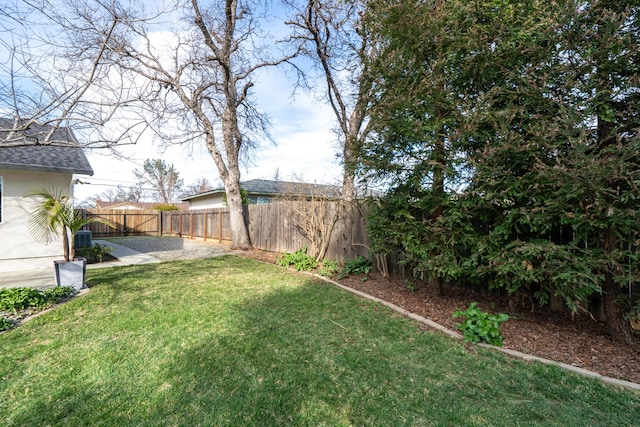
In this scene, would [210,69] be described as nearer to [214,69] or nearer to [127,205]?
[214,69]

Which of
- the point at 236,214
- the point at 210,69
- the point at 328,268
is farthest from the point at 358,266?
the point at 210,69

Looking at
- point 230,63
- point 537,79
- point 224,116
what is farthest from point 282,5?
point 537,79

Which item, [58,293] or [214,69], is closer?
[58,293]

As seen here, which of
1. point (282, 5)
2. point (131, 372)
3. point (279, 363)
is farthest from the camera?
point (282, 5)

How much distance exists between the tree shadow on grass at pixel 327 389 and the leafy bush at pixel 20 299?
8.65 feet

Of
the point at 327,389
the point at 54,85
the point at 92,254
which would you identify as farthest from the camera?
the point at 92,254

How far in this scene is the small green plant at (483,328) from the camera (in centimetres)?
307

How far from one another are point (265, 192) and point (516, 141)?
1568cm

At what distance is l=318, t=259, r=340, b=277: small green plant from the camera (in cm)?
626

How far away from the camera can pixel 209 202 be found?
2069 cm

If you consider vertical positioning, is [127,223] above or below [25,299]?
above

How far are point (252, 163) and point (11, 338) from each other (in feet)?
33.9

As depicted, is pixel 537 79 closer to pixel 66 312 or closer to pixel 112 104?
pixel 112 104

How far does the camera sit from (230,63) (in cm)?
1027
